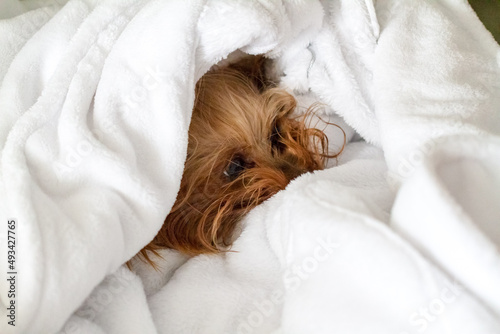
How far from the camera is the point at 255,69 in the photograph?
113 cm

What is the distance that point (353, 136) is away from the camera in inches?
44.1

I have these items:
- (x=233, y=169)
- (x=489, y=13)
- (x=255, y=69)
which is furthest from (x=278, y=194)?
(x=489, y=13)

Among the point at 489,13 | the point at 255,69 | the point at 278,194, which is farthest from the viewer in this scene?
the point at 489,13

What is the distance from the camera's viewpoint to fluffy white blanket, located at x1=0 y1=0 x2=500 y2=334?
62 cm

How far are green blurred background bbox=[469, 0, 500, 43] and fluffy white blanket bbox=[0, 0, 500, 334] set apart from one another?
224mm

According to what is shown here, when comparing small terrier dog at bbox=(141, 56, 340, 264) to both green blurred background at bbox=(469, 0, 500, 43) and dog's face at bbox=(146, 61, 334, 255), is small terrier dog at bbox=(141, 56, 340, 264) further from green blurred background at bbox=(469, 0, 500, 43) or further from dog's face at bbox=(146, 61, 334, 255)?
green blurred background at bbox=(469, 0, 500, 43)

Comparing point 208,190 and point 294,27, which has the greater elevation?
point 294,27

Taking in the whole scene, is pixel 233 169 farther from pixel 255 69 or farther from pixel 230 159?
pixel 255 69

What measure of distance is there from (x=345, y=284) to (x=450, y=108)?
0.41 m

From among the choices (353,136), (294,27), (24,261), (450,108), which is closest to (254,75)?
(294,27)

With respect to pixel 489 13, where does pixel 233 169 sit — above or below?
above

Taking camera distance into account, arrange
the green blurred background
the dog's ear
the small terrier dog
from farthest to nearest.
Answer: the green blurred background < the dog's ear < the small terrier dog

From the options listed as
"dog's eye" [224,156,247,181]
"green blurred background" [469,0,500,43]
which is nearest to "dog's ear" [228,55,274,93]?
"dog's eye" [224,156,247,181]

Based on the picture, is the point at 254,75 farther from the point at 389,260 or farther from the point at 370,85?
the point at 389,260
